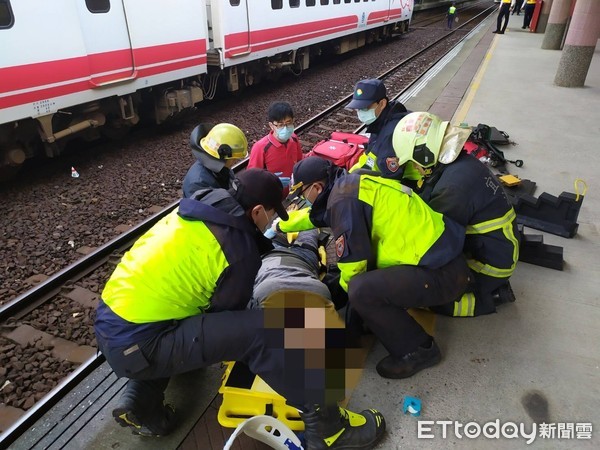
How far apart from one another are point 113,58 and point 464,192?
561cm

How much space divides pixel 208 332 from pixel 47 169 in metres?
5.54

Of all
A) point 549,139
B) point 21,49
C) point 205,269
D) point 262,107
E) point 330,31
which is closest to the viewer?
point 205,269

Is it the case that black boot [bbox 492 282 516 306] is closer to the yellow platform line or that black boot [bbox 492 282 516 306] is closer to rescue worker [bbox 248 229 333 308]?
rescue worker [bbox 248 229 333 308]

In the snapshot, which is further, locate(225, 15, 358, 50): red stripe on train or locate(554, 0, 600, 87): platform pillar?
locate(554, 0, 600, 87): platform pillar

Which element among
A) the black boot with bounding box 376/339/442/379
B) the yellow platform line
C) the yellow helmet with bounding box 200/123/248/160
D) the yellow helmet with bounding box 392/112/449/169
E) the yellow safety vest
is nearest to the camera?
the yellow safety vest

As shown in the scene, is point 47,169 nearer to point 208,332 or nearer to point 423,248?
point 208,332

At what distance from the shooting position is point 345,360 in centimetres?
238

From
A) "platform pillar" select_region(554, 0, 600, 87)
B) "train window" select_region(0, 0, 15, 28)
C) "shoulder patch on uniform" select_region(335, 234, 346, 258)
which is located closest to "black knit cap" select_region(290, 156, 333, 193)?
"shoulder patch on uniform" select_region(335, 234, 346, 258)

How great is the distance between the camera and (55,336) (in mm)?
3441

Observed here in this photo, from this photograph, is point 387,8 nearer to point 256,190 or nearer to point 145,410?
point 256,190

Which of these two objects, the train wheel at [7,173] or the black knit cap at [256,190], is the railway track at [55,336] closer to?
the black knit cap at [256,190]

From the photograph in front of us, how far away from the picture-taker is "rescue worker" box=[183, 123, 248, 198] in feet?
10.8

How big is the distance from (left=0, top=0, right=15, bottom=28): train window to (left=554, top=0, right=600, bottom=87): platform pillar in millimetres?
11066

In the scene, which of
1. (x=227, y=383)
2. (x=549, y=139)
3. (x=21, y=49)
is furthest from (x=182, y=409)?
(x=549, y=139)
